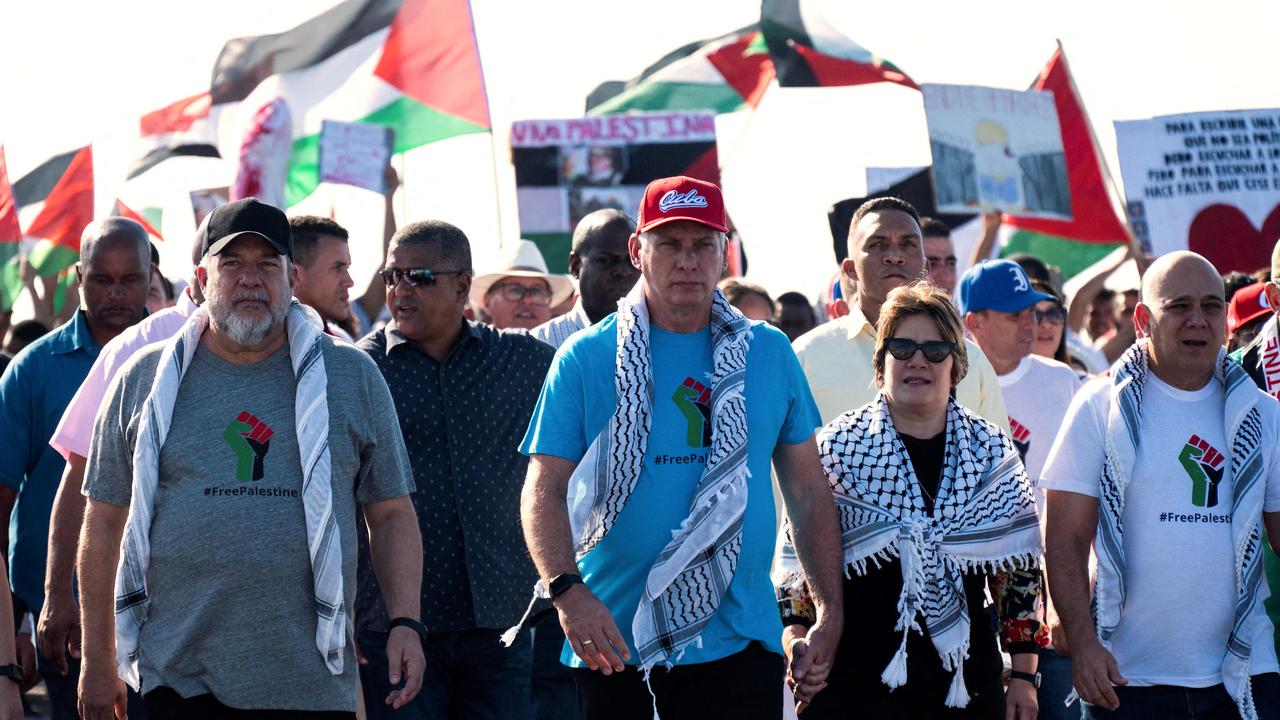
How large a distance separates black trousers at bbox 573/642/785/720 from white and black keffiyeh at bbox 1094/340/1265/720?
1395mm

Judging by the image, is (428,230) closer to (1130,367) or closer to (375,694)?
(375,694)

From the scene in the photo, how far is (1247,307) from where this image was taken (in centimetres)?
786

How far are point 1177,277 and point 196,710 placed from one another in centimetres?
342

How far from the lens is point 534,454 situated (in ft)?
15.2

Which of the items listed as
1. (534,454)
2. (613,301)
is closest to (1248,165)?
(613,301)

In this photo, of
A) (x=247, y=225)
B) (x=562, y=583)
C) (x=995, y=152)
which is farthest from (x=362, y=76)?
(x=562, y=583)

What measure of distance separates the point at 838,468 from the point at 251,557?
1.83 meters

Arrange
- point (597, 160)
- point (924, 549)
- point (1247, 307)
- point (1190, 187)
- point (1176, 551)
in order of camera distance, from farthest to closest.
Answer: point (597, 160), point (1190, 187), point (1247, 307), point (1176, 551), point (924, 549)

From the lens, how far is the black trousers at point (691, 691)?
4578 millimetres

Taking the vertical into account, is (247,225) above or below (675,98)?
below

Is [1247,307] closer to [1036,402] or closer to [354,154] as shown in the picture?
[1036,402]

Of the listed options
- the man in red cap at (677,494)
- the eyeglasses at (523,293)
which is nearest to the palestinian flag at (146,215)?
the eyeglasses at (523,293)

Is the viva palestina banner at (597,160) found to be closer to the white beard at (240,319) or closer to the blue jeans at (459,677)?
the blue jeans at (459,677)

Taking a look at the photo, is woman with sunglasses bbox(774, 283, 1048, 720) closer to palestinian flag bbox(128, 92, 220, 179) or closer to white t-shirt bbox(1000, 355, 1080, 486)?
white t-shirt bbox(1000, 355, 1080, 486)
